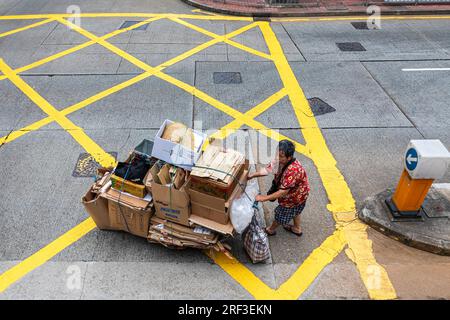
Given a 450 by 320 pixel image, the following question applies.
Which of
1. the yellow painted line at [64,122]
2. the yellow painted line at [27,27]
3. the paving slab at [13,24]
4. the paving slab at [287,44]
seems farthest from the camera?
the paving slab at [13,24]

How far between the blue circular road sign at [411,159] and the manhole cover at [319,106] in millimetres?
2812

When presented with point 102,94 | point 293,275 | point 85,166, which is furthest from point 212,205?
point 102,94

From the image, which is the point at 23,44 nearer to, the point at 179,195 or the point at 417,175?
the point at 179,195

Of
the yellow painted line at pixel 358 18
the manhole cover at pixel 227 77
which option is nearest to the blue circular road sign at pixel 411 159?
the manhole cover at pixel 227 77

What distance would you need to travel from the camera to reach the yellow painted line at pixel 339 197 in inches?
166

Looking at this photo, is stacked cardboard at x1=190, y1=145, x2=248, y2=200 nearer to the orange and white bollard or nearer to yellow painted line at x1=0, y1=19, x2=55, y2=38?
the orange and white bollard

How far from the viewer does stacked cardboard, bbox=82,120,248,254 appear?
3988 millimetres

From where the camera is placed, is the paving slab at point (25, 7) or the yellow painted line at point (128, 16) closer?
the yellow painted line at point (128, 16)

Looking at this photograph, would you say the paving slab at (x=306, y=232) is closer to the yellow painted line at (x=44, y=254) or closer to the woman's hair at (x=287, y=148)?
the woman's hair at (x=287, y=148)

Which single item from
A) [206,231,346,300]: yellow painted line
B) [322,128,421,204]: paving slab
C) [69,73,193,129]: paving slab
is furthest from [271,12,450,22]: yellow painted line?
[206,231,346,300]: yellow painted line

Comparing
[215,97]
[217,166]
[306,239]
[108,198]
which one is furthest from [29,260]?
[215,97]

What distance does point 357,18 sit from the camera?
11430 mm

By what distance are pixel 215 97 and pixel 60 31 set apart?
594 centimetres

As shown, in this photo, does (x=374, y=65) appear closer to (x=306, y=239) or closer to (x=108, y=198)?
(x=306, y=239)
